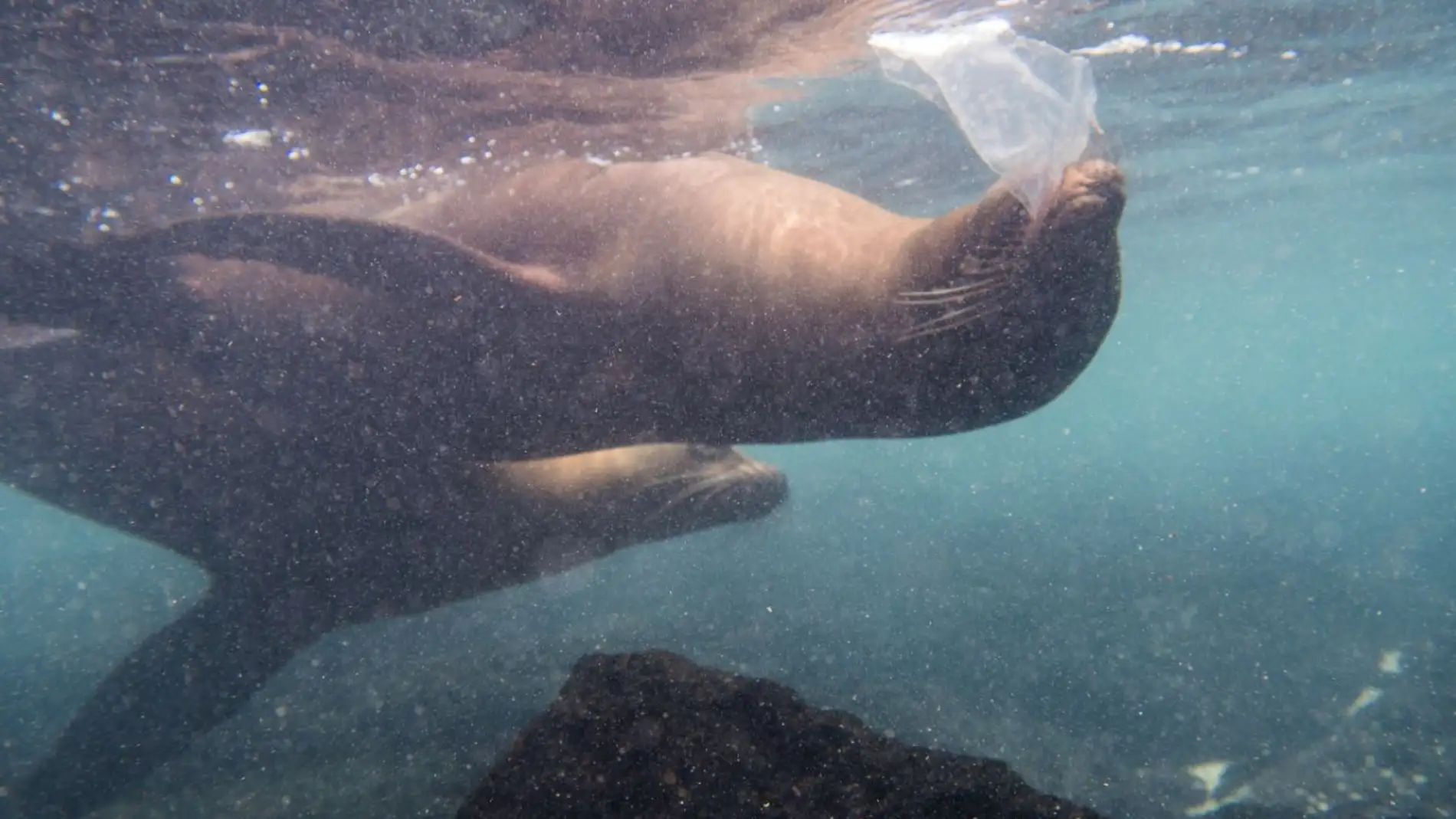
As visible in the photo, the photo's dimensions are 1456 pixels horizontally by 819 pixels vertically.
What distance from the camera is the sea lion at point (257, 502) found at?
578 cm

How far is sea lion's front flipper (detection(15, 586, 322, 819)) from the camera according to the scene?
712 centimetres

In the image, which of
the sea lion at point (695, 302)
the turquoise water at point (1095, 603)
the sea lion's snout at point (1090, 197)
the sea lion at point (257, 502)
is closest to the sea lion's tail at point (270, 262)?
the sea lion at point (695, 302)

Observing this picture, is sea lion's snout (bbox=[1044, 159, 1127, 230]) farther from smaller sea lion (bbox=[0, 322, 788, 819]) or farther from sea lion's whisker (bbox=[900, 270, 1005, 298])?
smaller sea lion (bbox=[0, 322, 788, 819])

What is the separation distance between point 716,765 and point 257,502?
16.2ft

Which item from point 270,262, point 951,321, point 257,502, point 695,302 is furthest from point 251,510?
point 951,321

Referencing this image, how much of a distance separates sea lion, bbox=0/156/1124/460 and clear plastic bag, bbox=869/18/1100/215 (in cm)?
11

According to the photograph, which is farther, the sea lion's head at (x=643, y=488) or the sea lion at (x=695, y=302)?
the sea lion's head at (x=643, y=488)

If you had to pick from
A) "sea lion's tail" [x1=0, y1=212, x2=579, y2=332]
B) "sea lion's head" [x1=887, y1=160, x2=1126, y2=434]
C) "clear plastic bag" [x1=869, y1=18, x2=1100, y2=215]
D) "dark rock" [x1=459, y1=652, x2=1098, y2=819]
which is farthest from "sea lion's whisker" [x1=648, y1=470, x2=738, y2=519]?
"clear plastic bag" [x1=869, y1=18, x2=1100, y2=215]

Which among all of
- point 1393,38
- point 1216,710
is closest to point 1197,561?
point 1216,710

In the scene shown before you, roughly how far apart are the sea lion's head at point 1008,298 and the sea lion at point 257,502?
302 cm

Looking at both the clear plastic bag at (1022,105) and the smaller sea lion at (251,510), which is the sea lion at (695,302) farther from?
the smaller sea lion at (251,510)

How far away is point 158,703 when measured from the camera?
7.21m

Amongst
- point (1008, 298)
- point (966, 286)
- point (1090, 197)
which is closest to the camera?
point (1090, 197)

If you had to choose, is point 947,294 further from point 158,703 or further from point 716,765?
point 158,703
